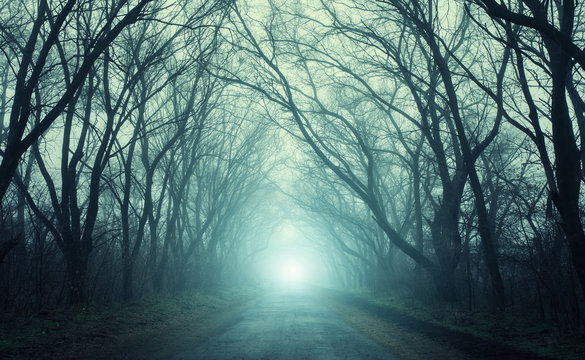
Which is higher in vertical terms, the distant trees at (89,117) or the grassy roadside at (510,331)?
the distant trees at (89,117)

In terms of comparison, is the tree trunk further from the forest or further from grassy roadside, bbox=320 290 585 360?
grassy roadside, bbox=320 290 585 360

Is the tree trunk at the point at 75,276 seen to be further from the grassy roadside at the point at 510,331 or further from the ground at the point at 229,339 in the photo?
the grassy roadside at the point at 510,331

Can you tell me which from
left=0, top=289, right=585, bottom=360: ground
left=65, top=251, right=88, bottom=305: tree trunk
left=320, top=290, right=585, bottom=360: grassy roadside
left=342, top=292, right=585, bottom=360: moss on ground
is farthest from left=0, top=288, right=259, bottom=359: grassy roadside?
left=342, top=292, right=585, bottom=360: moss on ground

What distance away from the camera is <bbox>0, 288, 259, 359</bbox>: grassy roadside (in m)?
6.71

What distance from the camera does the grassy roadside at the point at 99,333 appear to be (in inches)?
264

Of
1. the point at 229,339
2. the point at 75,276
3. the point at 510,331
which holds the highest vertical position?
the point at 75,276

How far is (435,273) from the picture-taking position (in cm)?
1409

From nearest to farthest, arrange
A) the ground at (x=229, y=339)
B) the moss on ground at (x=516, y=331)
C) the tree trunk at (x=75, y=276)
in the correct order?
the moss on ground at (x=516, y=331)
the ground at (x=229, y=339)
the tree trunk at (x=75, y=276)

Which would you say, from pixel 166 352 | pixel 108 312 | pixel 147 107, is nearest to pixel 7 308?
pixel 108 312

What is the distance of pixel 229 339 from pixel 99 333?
244 centimetres

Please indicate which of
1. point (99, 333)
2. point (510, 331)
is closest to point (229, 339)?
point (99, 333)

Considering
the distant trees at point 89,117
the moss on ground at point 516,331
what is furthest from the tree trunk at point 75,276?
the moss on ground at point 516,331

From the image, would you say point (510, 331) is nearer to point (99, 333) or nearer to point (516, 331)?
point (516, 331)

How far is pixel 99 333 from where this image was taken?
840 cm
